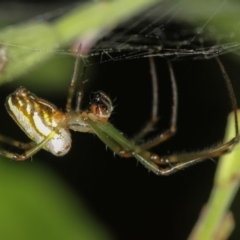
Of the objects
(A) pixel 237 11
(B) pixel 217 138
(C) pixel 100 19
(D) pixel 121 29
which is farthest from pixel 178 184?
(C) pixel 100 19

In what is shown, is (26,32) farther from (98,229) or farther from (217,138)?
(217,138)

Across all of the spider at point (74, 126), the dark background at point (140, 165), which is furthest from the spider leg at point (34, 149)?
the dark background at point (140, 165)

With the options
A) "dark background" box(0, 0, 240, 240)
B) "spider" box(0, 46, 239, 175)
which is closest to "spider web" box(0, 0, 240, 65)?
"spider" box(0, 46, 239, 175)

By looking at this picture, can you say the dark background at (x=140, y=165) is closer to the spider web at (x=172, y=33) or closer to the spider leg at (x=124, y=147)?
the spider web at (x=172, y=33)

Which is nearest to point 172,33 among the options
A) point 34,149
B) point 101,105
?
point 101,105

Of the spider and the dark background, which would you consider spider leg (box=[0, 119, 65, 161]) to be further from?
the dark background

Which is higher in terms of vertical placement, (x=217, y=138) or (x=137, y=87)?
(x=137, y=87)
